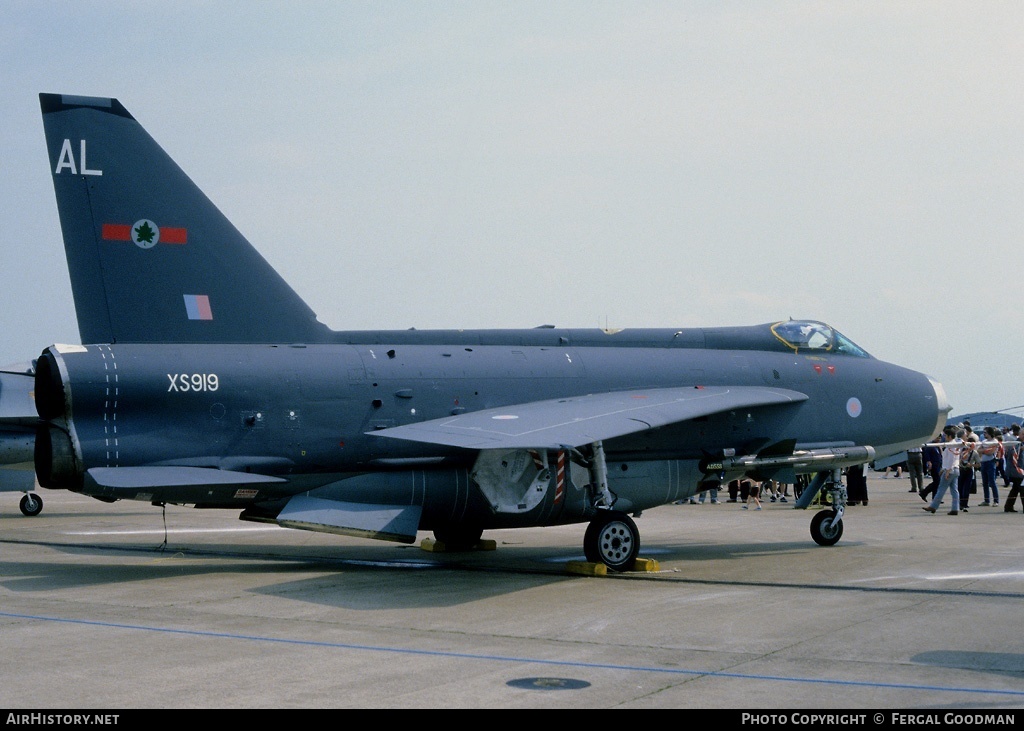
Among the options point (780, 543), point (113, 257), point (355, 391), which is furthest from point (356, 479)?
point (780, 543)

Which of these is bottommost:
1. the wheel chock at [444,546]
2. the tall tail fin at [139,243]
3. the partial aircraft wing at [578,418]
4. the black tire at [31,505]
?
the wheel chock at [444,546]

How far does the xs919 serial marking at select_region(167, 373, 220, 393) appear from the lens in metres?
12.9

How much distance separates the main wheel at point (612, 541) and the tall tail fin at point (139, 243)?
15.7ft

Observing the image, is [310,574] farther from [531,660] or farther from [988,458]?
[988,458]

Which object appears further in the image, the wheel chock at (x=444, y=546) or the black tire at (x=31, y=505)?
the black tire at (x=31, y=505)

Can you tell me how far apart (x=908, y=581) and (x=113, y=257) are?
1012 cm

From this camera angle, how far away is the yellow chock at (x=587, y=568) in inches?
525

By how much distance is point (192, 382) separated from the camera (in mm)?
12992

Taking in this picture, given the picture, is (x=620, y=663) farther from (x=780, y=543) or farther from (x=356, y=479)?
(x=780, y=543)

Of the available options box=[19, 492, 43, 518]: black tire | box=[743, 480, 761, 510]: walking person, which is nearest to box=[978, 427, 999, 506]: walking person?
box=[743, 480, 761, 510]: walking person

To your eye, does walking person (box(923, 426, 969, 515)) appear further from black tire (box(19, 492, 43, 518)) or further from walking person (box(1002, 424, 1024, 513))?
black tire (box(19, 492, 43, 518))

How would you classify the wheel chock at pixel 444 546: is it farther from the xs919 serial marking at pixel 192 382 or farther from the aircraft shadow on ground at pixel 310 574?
the xs919 serial marking at pixel 192 382

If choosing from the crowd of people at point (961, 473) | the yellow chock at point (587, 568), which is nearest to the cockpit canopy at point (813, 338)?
the crowd of people at point (961, 473)
